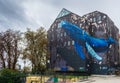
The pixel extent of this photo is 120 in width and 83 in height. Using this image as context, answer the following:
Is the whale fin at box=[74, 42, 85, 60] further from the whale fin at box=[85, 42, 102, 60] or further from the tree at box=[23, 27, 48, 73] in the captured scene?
the tree at box=[23, 27, 48, 73]

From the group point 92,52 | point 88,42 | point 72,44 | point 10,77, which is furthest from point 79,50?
point 10,77

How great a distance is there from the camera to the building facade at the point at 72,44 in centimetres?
6088

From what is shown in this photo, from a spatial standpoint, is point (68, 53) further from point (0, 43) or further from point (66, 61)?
point (0, 43)

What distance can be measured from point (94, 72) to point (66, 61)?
9175 millimetres

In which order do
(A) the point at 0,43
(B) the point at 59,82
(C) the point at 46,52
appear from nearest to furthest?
1. (B) the point at 59,82
2. (A) the point at 0,43
3. (C) the point at 46,52

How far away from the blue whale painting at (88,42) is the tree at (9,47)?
16.7 meters

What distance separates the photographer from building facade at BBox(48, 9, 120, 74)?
60.9m

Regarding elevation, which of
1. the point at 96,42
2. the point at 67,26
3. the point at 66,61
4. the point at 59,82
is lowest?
the point at 59,82

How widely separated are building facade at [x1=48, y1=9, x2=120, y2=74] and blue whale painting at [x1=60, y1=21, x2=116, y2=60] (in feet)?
3.35

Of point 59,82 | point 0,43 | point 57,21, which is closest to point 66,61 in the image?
point 57,21

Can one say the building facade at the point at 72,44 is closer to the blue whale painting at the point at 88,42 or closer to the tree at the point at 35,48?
the blue whale painting at the point at 88,42

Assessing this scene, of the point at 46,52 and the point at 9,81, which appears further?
the point at 46,52

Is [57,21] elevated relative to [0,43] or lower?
elevated

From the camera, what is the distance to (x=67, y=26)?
67.7 m
